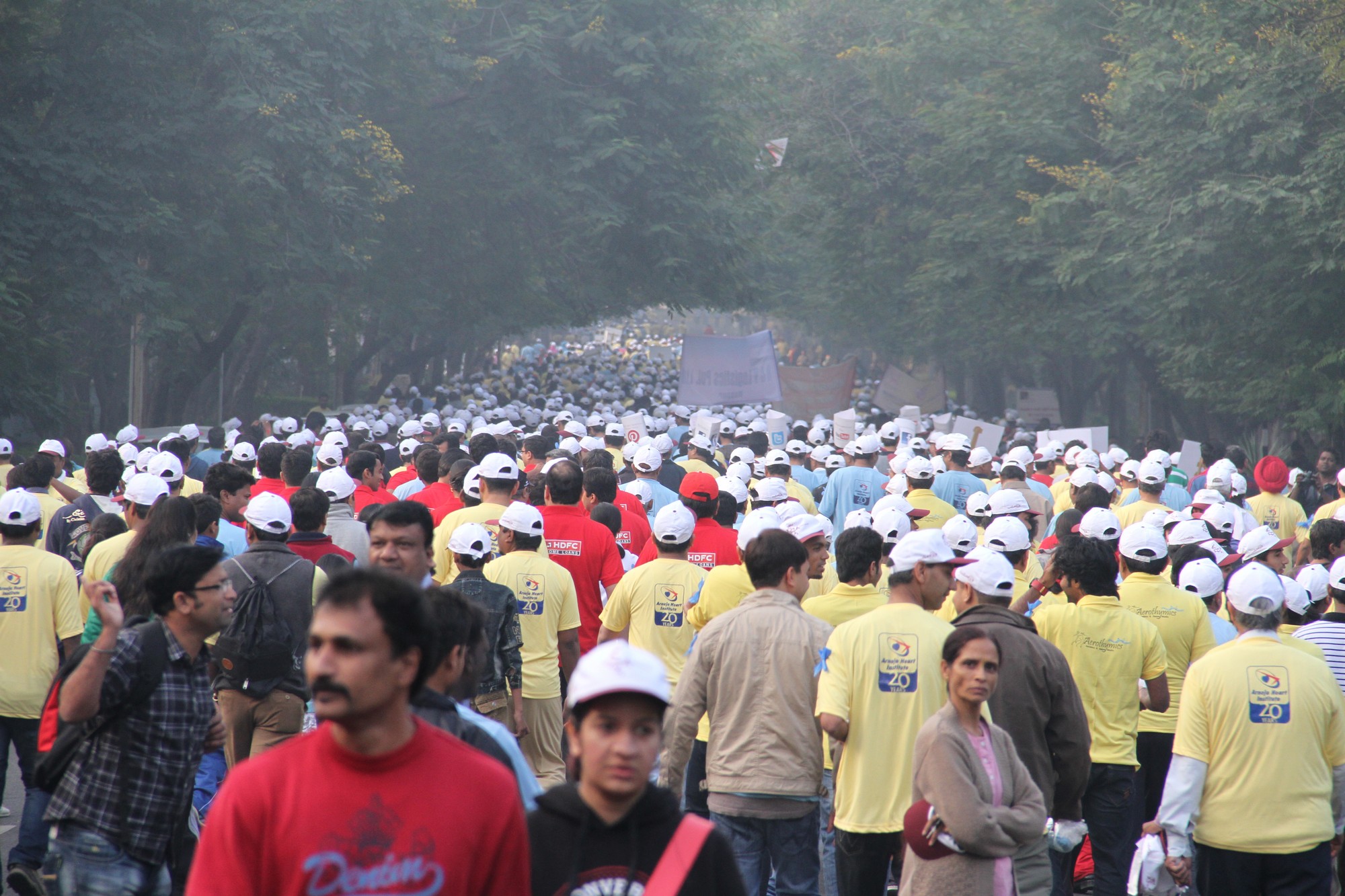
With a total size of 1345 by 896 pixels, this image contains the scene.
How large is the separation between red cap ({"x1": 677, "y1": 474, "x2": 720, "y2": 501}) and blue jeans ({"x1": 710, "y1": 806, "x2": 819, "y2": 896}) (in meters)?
3.24

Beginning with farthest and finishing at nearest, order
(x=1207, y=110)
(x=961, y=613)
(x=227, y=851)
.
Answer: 1. (x=1207, y=110)
2. (x=961, y=613)
3. (x=227, y=851)

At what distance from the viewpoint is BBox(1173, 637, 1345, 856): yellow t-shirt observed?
5.34 meters

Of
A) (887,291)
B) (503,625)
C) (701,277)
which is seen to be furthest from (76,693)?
(887,291)

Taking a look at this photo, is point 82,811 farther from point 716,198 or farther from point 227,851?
point 716,198

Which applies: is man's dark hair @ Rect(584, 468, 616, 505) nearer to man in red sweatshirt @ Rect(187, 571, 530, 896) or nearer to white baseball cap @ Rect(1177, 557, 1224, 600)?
white baseball cap @ Rect(1177, 557, 1224, 600)

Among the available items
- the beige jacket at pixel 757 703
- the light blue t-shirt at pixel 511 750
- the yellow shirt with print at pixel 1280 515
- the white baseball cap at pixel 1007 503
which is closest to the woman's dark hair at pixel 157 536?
the beige jacket at pixel 757 703

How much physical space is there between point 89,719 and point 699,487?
16.1 ft

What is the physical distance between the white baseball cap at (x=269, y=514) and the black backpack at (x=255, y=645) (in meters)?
0.25

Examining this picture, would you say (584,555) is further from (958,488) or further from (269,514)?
(958,488)

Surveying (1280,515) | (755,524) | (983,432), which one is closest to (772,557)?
(755,524)

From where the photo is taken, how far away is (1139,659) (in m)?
6.28

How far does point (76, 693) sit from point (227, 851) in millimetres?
1828

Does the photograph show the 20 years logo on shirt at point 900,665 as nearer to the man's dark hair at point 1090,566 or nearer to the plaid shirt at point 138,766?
the man's dark hair at point 1090,566

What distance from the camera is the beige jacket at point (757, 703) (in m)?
5.51
